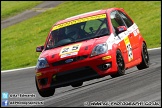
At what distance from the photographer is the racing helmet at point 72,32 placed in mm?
11271

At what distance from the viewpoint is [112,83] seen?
405 inches

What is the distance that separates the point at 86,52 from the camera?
1014cm

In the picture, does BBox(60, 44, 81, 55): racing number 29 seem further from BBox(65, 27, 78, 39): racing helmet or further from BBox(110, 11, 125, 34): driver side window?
BBox(110, 11, 125, 34): driver side window

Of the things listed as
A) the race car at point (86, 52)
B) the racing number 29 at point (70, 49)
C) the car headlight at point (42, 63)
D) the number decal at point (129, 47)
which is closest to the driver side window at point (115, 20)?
the race car at point (86, 52)

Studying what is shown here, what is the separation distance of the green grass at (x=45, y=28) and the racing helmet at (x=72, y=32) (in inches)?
364

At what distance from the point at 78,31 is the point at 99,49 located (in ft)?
3.97

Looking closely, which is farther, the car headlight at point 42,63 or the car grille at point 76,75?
the car headlight at point 42,63

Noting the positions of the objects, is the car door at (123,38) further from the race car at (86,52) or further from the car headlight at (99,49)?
the car headlight at (99,49)

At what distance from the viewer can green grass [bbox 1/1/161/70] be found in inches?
899

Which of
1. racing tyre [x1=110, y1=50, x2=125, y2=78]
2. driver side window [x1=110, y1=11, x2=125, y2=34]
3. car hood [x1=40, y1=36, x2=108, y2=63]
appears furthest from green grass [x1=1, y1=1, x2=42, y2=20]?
racing tyre [x1=110, y1=50, x2=125, y2=78]

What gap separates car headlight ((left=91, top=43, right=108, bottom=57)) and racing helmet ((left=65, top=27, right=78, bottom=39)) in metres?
1.01

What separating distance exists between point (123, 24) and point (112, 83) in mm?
2394

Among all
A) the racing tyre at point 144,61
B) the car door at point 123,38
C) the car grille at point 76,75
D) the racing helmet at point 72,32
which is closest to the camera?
the car grille at point 76,75

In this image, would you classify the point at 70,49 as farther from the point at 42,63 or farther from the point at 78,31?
the point at 78,31
